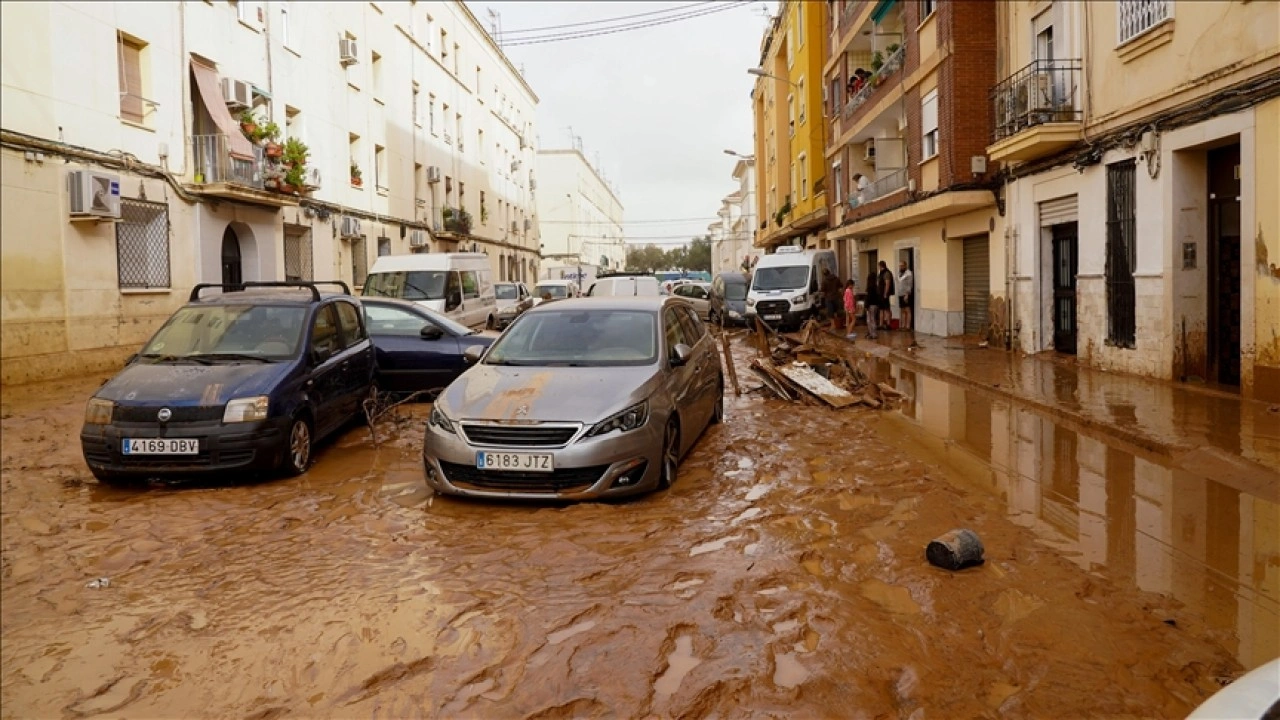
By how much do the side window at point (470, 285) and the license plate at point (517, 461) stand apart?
14167 mm

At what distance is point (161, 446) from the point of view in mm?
6844

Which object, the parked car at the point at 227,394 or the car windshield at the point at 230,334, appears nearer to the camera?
the parked car at the point at 227,394

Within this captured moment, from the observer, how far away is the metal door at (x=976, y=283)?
20078 millimetres

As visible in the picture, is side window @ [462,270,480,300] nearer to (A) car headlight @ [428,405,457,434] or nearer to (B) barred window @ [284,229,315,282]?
(B) barred window @ [284,229,315,282]

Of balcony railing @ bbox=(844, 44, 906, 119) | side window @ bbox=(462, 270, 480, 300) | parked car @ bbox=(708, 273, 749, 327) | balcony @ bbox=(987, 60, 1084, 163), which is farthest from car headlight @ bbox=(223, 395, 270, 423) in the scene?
parked car @ bbox=(708, 273, 749, 327)

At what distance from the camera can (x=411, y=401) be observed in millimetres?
11453

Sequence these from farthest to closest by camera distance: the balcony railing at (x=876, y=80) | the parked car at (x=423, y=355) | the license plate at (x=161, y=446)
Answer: the balcony railing at (x=876, y=80)
the parked car at (x=423, y=355)
the license plate at (x=161, y=446)

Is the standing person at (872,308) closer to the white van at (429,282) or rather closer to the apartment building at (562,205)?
the white van at (429,282)

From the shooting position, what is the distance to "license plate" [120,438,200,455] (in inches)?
269

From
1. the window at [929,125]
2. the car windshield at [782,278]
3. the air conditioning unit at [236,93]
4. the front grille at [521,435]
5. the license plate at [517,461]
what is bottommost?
the license plate at [517,461]

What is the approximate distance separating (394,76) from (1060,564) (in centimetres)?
3156

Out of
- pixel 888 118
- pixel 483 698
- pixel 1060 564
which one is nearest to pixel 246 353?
pixel 483 698

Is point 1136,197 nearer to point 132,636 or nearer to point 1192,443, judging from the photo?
point 1192,443

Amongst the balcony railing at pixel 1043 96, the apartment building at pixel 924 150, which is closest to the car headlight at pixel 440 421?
the balcony railing at pixel 1043 96
